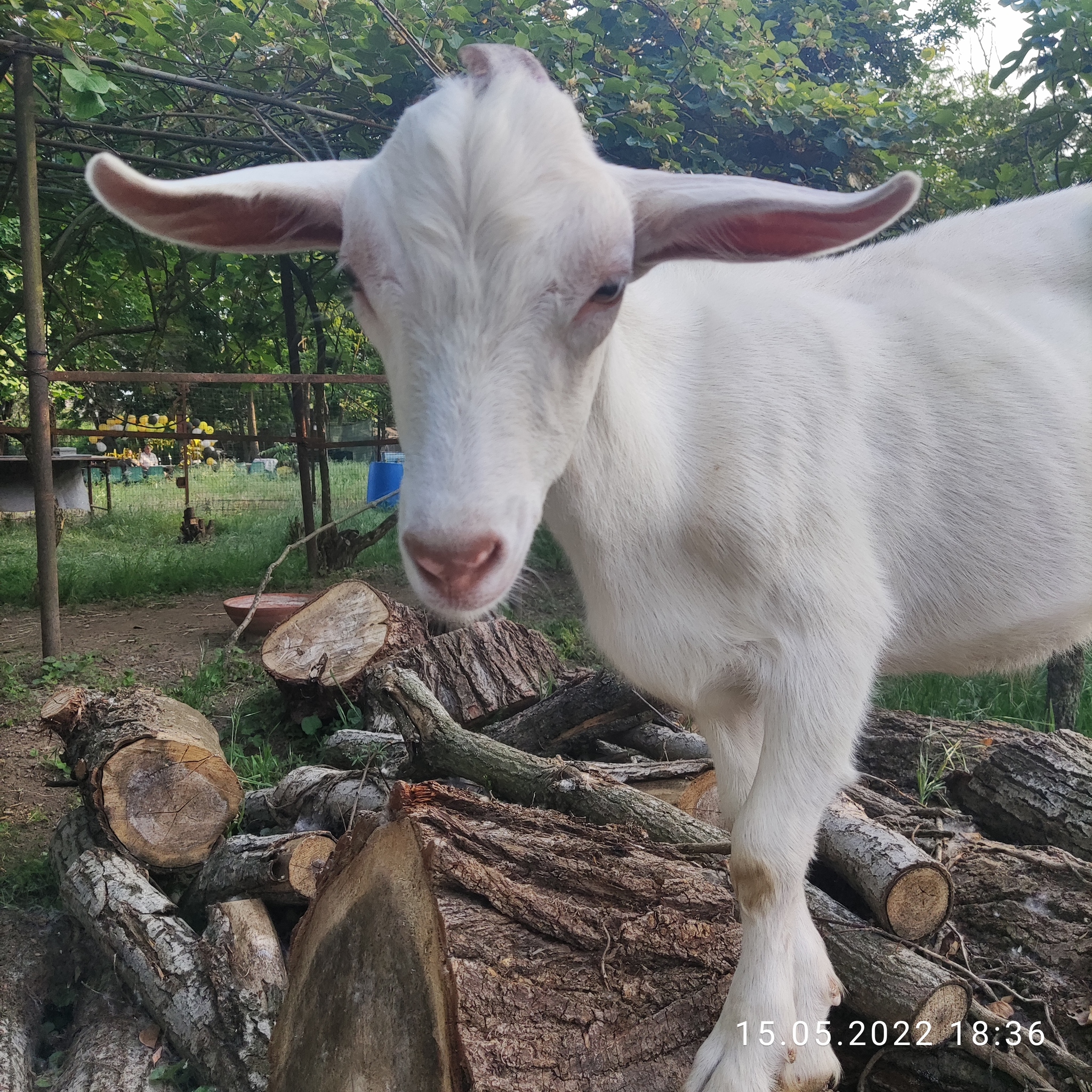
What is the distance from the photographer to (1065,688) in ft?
13.5

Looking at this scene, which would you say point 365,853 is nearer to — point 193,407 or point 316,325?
point 316,325

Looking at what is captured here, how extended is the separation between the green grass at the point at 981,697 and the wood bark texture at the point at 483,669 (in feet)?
5.95

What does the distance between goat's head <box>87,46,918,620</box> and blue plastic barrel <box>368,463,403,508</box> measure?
6730 millimetres

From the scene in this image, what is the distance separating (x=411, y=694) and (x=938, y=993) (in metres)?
1.94

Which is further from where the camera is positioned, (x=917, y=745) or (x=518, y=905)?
(x=917, y=745)

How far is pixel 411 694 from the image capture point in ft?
10.4

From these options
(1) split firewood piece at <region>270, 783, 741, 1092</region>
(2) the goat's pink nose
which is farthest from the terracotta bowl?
(2) the goat's pink nose

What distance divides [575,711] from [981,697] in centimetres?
252

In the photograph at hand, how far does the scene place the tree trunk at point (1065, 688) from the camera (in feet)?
13.3

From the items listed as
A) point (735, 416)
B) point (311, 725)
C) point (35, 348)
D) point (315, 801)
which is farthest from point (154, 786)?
point (35, 348)

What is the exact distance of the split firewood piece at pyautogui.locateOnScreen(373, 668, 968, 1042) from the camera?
1.99 metres

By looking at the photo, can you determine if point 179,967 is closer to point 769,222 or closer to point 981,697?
point 769,222

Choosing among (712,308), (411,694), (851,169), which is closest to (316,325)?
(851,169)

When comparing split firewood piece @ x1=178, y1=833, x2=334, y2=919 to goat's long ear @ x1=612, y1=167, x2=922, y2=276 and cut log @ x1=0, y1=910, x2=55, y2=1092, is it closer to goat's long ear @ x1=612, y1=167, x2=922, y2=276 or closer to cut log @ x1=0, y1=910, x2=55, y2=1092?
cut log @ x1=0, y1=910, x2=55, y2=1092
